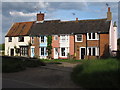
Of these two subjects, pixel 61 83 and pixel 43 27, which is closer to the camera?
pixel 61 83

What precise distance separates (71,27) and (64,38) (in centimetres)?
258

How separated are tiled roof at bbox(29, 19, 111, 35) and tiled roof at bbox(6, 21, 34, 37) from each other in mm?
1690

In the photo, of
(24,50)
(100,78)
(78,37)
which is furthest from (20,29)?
(100,78)

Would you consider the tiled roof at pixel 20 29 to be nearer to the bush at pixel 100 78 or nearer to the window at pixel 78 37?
the window at pixel 78 37

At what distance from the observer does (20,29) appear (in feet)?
137

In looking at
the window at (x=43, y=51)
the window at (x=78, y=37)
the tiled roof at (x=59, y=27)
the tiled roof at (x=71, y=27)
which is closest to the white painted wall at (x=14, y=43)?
the tiled roof at (x=59, y=27)

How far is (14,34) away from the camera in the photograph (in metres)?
41.1

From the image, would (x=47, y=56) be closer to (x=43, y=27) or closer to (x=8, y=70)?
(x=43, y=27)

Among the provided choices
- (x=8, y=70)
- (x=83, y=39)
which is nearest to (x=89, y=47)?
(x=83, y=39)

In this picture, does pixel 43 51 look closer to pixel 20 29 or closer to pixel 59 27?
pixel 59 27

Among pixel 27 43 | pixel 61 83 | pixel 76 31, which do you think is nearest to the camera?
pixel 61 83

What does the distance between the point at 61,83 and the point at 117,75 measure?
12.3 feet

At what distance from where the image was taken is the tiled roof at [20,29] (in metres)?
40.5

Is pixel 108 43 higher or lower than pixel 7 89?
higher
